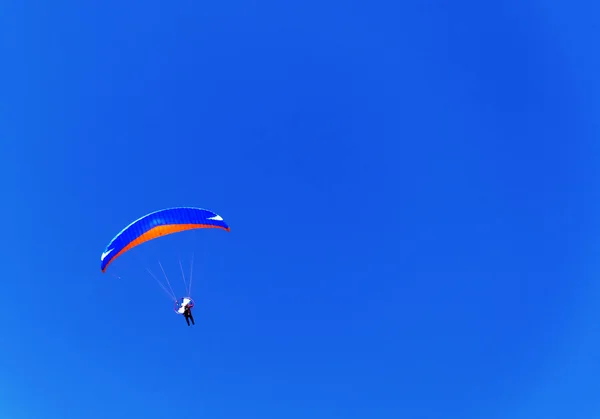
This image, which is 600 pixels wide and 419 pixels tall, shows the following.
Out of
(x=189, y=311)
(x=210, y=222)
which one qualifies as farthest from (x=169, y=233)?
(x=189, y=311)

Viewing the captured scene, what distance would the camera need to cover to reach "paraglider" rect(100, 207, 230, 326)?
2319 centimetres

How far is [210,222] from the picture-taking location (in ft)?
82.8

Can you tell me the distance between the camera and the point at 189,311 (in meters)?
26.4

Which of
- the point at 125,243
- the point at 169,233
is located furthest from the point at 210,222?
the point at 125,243

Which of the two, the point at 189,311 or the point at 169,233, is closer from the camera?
the point at 169,233

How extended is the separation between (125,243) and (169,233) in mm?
2353

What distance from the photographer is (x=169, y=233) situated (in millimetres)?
24516

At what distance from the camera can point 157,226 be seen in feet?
77.7

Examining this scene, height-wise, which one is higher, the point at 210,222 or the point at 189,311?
the point at 210,222

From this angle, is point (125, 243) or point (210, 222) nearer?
point (125, 243)

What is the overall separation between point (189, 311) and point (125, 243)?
5.90m

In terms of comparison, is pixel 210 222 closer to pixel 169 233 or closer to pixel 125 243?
pixel 169 233

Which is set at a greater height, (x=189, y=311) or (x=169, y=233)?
(x=169, y=233)

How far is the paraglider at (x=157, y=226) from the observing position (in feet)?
76.1
